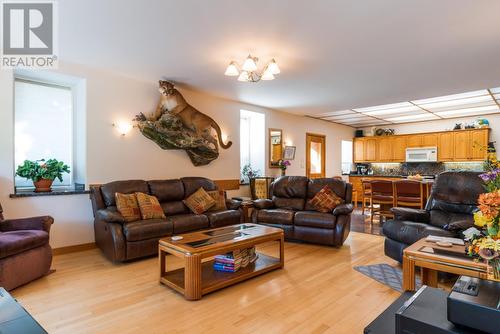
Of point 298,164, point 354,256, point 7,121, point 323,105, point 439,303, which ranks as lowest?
point 354,256

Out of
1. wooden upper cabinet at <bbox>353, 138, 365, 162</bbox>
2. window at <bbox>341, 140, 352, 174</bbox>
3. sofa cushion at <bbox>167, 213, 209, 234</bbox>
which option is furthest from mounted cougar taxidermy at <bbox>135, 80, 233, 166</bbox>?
wooden upper cabinet at <bbox>353, 138, 365, 162</bbox>

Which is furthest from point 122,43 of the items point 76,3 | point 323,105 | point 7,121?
point 323,105

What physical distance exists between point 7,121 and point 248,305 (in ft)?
11.4

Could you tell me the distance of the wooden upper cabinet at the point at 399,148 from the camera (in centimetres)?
827

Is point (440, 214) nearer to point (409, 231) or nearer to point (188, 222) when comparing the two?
point (409, 231)

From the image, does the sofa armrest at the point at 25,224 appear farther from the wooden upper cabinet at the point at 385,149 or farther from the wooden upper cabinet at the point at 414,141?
the wooden upper cabinet at the point at 414,141

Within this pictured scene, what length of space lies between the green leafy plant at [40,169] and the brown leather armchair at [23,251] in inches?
24.3

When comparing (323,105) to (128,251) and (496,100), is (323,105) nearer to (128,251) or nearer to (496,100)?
(496,100)

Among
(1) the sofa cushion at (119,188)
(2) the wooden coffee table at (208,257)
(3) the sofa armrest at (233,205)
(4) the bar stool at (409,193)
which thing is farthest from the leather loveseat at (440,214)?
(1) the sofa cushion at (119,188)

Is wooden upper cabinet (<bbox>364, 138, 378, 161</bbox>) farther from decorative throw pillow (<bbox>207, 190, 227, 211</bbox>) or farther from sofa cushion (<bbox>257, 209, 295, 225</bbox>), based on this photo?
decorative throw pillow (<bbox>207, 190, 227, 211</bbox>)

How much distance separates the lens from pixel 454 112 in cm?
691

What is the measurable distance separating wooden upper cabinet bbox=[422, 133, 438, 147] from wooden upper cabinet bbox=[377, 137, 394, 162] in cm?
83

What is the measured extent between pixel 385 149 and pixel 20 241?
8810 mm

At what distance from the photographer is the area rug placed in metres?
2.74
